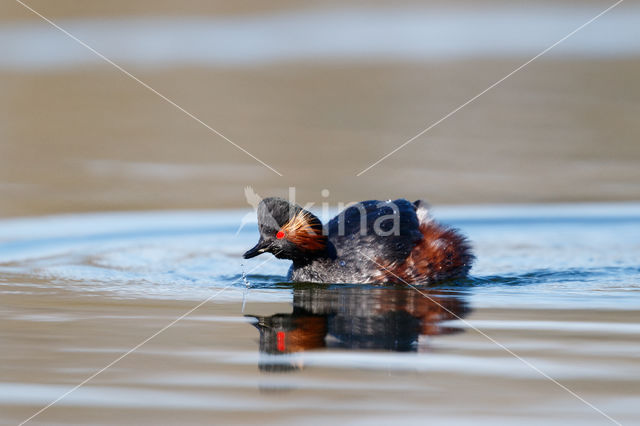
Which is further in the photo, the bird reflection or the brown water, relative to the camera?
the bird reflection

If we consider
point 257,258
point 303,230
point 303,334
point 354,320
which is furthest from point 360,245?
point 303,334

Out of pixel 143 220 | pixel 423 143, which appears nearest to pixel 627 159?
pixel 423 143

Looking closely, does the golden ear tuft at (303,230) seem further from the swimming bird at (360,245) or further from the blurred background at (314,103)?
the blurred background at (314,103)

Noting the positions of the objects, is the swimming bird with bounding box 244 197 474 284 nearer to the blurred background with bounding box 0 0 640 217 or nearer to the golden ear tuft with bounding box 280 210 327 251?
the golden ear tuft with bounding box 280 210 327 251

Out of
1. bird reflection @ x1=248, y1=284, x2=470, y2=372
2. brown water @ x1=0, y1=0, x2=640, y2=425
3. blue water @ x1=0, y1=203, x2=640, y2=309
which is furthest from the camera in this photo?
blue water @ x1=0, y1=203, x2=640, y2=309

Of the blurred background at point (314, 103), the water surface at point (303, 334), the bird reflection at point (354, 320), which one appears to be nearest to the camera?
the water surface at point (303, 334)

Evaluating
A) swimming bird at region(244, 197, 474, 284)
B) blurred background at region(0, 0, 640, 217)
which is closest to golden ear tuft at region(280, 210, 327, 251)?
swimming bird at region(244, 197, 474, 284)

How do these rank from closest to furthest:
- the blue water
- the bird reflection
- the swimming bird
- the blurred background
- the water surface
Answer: the water surface → the bird reflection → the blue water → the swimming bird → the blurred background

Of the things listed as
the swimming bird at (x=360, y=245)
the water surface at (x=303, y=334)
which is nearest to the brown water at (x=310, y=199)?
the water surface at (x=303, y=334)
